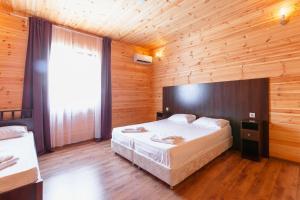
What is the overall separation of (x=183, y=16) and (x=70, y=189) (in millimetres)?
3512

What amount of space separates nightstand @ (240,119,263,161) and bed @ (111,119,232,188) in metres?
0.33

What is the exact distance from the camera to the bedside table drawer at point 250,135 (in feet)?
8.90

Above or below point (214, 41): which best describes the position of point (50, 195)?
below

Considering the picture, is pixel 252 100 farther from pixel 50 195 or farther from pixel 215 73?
pixel 50 195

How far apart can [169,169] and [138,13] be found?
9.27ft

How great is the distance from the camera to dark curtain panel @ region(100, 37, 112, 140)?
3.99m

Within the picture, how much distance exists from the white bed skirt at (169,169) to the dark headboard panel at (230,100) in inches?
25.5

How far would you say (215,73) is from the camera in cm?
355

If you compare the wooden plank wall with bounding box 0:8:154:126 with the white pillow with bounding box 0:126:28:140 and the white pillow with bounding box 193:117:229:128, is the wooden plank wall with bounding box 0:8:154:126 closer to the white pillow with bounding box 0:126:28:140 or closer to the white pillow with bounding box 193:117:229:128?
Result: the white pillow with bounding box 0:126:28:140

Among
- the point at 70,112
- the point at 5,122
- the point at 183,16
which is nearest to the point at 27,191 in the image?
the point at 5,122

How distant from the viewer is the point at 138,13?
9.79 feet

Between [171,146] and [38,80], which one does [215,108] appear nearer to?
[171,146]

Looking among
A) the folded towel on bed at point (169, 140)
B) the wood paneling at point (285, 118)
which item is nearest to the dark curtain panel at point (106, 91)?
the folded towel on bed at point (169, 140)

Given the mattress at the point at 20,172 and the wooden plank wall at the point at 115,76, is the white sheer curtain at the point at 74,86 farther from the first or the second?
the mattress at the point at 20,172
